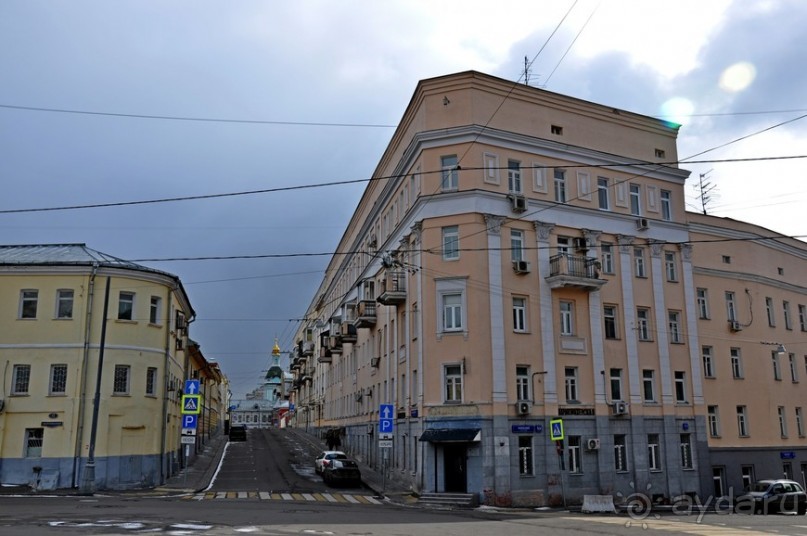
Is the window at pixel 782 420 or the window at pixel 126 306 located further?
the window at pixel 782 420

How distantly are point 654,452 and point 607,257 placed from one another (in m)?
9.35

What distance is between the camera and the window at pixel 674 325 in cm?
3503

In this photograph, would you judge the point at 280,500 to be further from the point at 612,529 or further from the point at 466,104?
the point at 466,104

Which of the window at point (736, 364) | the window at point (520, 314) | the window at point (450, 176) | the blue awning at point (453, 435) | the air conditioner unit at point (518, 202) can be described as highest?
the window at point (450, 176)

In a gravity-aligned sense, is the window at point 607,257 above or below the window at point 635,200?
below

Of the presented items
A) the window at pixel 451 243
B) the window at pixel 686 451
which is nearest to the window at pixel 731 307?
the window at pixel 686 451

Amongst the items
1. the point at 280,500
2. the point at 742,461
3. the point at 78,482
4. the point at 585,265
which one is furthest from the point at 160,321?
the point at 742,461

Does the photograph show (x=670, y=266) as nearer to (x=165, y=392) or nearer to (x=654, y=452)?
(x=654, y=452)

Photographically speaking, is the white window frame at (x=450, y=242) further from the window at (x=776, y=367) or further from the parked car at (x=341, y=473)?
the window at (x=776, y=367)

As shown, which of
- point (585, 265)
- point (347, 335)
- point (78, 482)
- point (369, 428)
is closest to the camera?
point (78, 482)

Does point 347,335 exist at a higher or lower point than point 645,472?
higher

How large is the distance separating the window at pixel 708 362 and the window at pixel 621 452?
888 cm

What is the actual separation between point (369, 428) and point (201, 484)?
12.6 metres

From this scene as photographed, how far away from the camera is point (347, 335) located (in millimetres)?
48781
